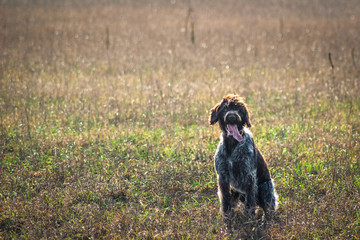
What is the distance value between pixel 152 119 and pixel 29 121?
2.62m

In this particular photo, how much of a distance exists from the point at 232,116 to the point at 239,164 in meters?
0.62

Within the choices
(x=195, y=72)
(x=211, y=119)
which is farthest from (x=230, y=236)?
(x=195, y=72)

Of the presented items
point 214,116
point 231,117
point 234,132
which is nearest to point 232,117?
point 231,117

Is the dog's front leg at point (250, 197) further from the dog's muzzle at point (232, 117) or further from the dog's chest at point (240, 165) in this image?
the dog's muzzle at point (232, 117)

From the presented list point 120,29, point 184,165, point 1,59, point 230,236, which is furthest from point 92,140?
point 120,29

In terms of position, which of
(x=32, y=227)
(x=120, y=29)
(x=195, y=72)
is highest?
(x=120, y=29)

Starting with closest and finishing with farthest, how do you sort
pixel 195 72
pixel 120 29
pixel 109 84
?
pixel 109 84
pixel 195 72
pixel 120 29

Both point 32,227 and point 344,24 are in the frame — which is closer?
point 32,227

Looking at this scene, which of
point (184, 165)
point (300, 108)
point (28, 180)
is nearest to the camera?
point (28, 180)

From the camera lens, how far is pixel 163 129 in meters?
7.37

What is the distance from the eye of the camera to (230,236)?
4.16 metres

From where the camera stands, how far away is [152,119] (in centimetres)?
765

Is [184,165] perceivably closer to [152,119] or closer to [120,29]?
[152,119]

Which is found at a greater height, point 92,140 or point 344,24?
point 344,24
